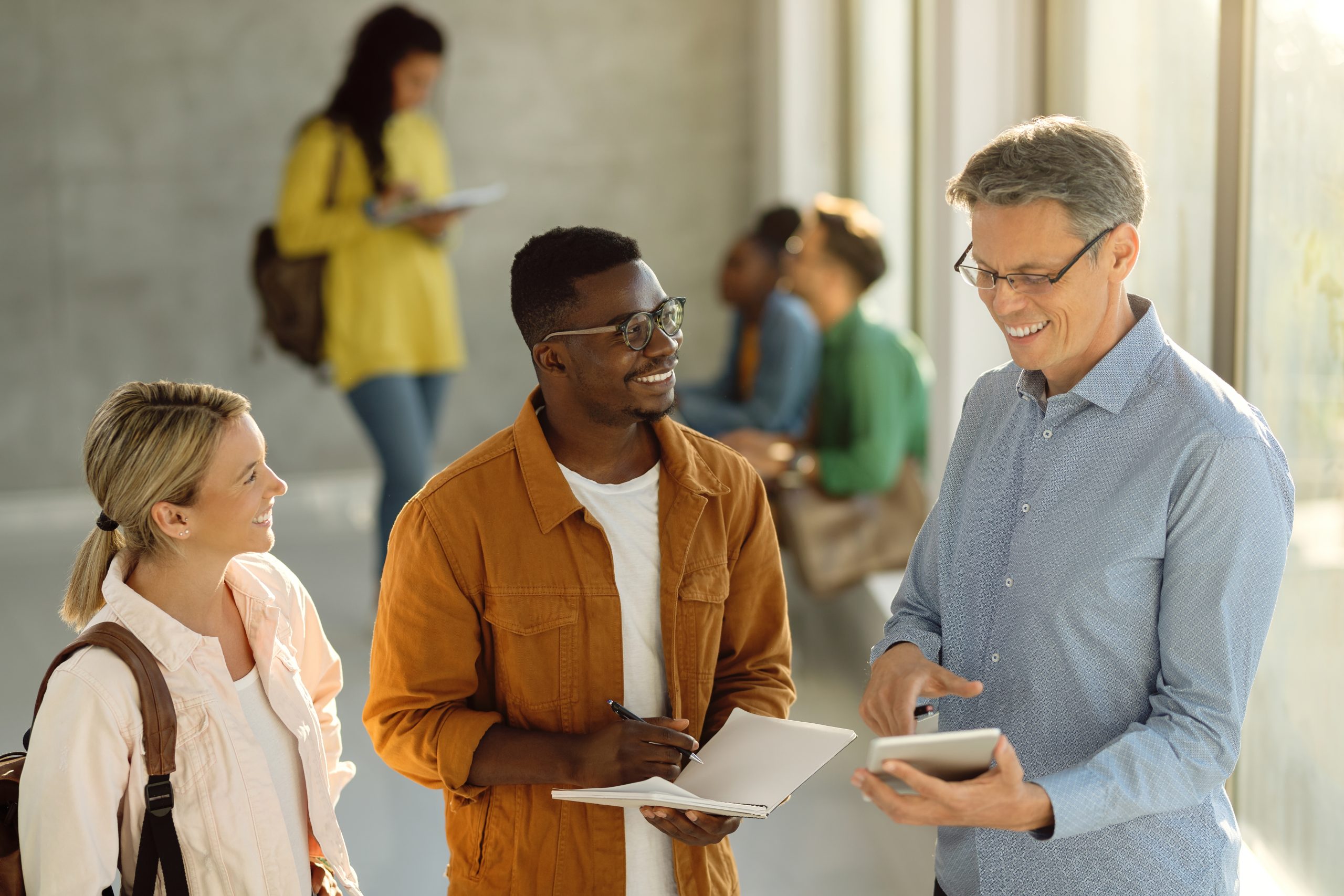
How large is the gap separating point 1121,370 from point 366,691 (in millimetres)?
3473

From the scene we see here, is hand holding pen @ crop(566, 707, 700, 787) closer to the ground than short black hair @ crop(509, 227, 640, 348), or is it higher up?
closer to the ground

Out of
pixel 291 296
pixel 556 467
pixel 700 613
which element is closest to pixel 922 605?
pixel 700 613

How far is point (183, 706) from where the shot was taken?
171 cm

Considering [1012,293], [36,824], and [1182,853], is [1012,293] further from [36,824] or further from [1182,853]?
[36,824]

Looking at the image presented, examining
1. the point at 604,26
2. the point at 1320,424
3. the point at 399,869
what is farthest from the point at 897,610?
the point at 604,26

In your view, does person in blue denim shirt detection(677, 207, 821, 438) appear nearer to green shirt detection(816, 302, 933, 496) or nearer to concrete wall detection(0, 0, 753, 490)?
green shirt detection(816, 302, 933, 496)

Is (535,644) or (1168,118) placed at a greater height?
(1168,118)

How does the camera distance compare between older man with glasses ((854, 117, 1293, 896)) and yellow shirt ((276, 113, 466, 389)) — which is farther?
yellow shirt ((276, 113, 466, 389))

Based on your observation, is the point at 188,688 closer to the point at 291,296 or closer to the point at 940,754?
the point at 940,754

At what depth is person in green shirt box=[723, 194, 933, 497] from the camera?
4.48m

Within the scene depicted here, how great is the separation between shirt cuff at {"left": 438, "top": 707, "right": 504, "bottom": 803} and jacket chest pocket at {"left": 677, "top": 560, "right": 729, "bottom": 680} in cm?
30

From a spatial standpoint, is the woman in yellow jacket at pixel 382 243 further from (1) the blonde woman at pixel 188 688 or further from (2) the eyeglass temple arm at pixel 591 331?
(2) the eyeglass temple arm at pixel 591 331

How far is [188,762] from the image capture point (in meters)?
1.70

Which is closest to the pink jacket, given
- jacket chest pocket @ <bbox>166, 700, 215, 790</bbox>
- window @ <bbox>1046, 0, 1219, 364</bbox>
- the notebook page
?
jacket chest pocket @ <bbox>166, 700, 215, 790</bbox>
